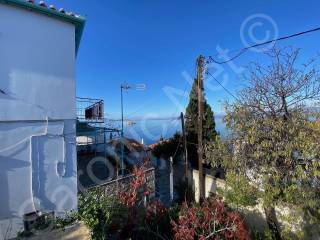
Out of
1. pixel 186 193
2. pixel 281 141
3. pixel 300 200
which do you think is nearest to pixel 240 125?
pixel 281 141

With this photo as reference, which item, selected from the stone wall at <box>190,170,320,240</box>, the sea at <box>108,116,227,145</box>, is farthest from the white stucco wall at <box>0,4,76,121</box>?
the sea at <box>108,116,227,145</box>

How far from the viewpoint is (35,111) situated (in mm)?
8031

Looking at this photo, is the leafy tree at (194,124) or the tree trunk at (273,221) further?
the leafy tree at (194,124)

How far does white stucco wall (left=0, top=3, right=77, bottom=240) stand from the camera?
24.9 ft

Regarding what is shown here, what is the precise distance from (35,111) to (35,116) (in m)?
0.15

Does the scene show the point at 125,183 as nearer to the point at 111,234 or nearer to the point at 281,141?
the point at 111,234

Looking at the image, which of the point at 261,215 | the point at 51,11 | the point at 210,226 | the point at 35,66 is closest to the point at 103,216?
the point at 210,226

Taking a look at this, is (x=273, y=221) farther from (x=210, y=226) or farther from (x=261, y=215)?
(x=210, y=226)

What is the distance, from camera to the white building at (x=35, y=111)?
299 inches

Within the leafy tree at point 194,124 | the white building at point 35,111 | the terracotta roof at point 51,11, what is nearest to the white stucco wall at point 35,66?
the white building at point 35,111

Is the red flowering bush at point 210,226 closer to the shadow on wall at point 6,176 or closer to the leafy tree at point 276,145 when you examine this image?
the leafy tree at point 276,145

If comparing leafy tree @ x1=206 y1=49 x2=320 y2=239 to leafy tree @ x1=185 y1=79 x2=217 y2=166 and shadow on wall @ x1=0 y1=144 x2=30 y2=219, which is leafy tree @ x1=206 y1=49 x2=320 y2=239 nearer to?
shadow on wall @ x1=0 y1=144 x2=30 y2=219

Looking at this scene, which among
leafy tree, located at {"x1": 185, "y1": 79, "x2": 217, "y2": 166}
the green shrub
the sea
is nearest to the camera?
the green shrub

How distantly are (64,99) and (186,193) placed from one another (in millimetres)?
8205
